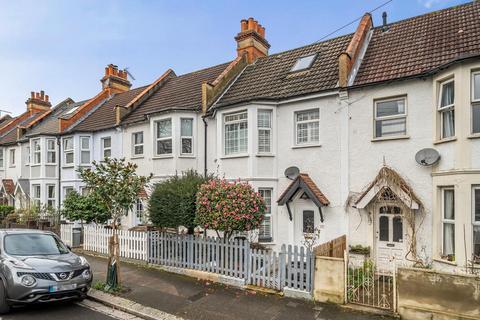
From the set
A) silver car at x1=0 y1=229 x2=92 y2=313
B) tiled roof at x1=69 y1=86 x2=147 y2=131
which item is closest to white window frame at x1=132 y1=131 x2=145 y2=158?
A: tiled roof at x1=69 y1=86 x2=147 y2=131

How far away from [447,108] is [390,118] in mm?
1685

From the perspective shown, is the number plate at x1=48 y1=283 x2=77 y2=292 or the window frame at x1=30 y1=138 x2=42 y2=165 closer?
the number plate at x1=48 y1=283 x2=77 y2=292

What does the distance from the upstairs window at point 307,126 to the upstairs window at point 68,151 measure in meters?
14.2

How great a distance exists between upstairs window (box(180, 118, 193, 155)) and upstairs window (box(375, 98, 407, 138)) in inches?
319

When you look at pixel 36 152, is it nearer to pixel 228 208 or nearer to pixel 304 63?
pixel 228 208

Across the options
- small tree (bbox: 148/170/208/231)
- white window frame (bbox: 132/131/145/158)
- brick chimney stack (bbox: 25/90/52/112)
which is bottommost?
small tree (bbox: 148/170/208/231)

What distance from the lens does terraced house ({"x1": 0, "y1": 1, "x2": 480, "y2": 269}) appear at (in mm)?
9367

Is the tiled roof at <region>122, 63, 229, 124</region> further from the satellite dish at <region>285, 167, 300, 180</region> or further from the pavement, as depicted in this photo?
the pavement

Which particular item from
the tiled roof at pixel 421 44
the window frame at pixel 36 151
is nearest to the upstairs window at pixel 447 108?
the tiled roof at pixel 421 44

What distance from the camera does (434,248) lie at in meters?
9.61

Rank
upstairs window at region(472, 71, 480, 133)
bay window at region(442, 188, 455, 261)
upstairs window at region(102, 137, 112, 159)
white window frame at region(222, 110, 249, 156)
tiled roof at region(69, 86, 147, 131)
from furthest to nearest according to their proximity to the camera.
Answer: tiled roof at region(69, 86, 147, 131), upstairs window at region(102, 137, 112, 159), white window frame at region(222, 110, 249, 156), bay window at region(442, 188, 455, 261), upstairs window at region(472, 71, 480, 133)

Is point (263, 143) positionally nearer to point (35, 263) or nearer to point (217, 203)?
point (217, 203)

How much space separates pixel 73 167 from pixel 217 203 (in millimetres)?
13450

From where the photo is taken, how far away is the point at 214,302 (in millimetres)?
8172
